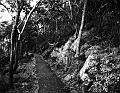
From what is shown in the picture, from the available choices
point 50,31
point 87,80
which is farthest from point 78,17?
point 50,31

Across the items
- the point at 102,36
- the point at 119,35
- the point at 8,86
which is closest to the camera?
the point at 8,86

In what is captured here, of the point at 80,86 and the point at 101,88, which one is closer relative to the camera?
the point at 101,88

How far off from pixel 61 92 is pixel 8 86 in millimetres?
4254

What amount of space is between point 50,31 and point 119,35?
41386mm

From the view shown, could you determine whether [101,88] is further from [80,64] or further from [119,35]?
[119,35]

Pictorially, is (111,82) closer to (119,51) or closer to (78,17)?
(119,51)

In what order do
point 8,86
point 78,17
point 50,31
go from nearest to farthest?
1. point 8,86
2. point 78,17
3. point 50,31

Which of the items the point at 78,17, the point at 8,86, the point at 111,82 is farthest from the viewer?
the point at 78,17

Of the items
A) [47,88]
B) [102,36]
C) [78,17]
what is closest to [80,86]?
[47,88]

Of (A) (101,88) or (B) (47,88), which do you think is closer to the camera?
(A) (101,88)

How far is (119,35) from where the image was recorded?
14.1 metres

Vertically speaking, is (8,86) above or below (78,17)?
below

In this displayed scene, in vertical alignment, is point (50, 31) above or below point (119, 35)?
below

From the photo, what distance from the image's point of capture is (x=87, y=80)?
1144 cm
